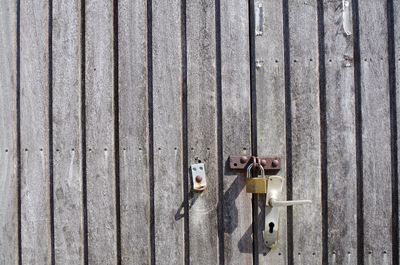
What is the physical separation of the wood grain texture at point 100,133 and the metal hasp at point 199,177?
1.26ft

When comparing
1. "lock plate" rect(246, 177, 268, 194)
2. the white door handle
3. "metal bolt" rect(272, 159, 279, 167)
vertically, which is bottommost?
the white door handle

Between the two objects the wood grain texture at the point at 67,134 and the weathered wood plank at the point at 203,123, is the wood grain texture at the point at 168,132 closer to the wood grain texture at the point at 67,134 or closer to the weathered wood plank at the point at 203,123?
the weathered wood plank at the point at 203,123

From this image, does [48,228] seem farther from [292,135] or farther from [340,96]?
[340,96]

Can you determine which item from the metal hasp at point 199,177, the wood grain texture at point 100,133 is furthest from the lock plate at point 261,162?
the wood grain texture at point 100,133

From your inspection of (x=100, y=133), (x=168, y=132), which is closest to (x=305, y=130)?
(x=168, y=132)

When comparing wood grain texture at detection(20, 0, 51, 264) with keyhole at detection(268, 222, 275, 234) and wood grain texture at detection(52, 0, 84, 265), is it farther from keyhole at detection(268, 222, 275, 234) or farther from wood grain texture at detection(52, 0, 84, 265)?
keyhole at detection(268, 222, 275, 234)

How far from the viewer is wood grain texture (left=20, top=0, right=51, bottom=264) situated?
7.59 feet

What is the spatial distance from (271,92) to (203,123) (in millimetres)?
344

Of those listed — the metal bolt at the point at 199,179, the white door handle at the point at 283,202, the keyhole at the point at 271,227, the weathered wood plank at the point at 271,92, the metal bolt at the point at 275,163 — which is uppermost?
the weathered wood plank at the point at 271,92

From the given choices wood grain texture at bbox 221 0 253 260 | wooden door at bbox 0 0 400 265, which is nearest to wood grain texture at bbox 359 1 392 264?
wooden door at bbox 0 0 400 265

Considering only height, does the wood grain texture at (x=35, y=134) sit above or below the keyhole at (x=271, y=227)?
above

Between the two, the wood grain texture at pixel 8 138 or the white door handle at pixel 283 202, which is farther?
the wood grain texture at pixel 8 138

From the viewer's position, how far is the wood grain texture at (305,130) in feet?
7.29

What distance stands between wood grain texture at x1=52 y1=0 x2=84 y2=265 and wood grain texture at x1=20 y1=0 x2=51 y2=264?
0.05 meters
